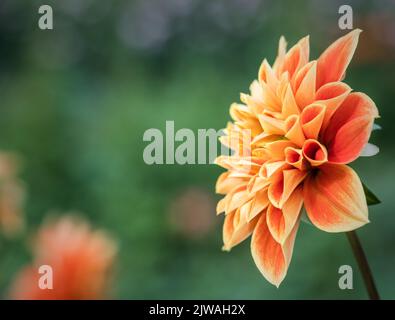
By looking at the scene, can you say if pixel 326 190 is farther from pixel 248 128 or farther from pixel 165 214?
pixel 165 214

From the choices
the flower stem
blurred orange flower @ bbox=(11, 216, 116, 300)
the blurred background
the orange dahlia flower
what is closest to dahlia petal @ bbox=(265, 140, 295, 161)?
the orange dahlia flower

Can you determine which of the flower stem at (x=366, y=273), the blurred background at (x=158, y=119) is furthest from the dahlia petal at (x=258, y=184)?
the blurred background at (x=158, y=119)

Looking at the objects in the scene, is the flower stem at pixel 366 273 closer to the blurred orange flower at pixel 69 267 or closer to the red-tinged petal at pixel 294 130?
the red-tinged petal at pixel 294 130

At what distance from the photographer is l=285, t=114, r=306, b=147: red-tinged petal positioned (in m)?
0.68

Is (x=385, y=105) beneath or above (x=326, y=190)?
above

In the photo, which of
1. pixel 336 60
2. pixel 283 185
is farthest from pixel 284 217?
pixel 336 60

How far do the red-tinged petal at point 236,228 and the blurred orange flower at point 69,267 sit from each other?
46 cm

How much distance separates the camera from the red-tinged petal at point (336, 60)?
2.32 ft

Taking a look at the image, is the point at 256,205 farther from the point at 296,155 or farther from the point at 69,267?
the point at 69,267

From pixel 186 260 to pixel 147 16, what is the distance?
57 cm

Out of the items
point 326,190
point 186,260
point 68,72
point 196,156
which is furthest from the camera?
point 68,72

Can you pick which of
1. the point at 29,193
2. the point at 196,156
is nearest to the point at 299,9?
the point at 196,156

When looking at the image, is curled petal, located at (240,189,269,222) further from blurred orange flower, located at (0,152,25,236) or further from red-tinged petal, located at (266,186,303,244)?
blurred orange flower, located at (0,152,25,236)
